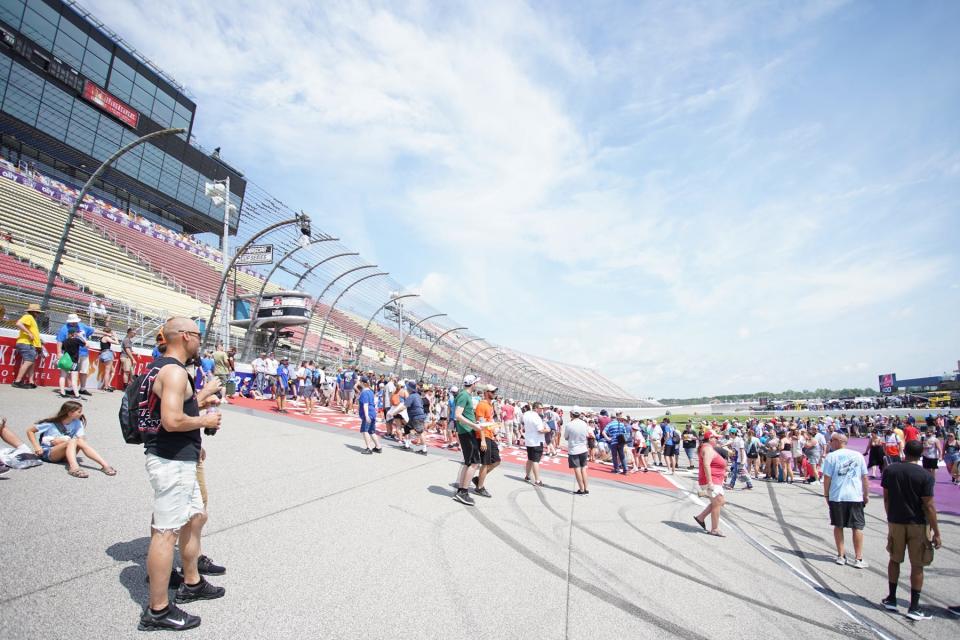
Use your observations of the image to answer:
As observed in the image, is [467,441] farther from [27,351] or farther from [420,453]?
[27,351]

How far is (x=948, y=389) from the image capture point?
58156 mm

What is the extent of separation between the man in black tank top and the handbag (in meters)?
8.92

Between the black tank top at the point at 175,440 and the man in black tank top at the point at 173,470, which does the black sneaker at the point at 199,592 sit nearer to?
the man in black tank top at the point at 173,470

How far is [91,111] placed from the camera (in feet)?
119

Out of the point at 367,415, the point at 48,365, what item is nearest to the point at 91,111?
the point at 48,365

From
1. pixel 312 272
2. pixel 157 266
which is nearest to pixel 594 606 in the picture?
pixel 312 272

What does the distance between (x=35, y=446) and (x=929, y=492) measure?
889 cm

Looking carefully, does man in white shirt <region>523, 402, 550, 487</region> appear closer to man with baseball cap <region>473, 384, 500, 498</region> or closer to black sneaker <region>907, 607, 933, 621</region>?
man with baseball cap <region>473, 384, 500, 498</region>

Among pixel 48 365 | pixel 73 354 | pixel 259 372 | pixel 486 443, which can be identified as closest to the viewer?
pixel 486 443

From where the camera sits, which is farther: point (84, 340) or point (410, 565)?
point (84, 340)

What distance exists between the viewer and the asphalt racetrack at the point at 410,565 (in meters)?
2.61

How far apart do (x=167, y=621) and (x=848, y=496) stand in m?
6.68

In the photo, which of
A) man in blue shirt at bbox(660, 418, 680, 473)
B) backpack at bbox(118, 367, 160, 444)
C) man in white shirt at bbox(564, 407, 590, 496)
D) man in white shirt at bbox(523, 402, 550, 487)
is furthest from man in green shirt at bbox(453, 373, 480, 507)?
man in blue shirt at bbox(660, 418, 680, 473)

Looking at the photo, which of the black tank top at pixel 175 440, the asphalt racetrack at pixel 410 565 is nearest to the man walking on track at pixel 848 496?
the asphalt racetrack at pixel 410 565
